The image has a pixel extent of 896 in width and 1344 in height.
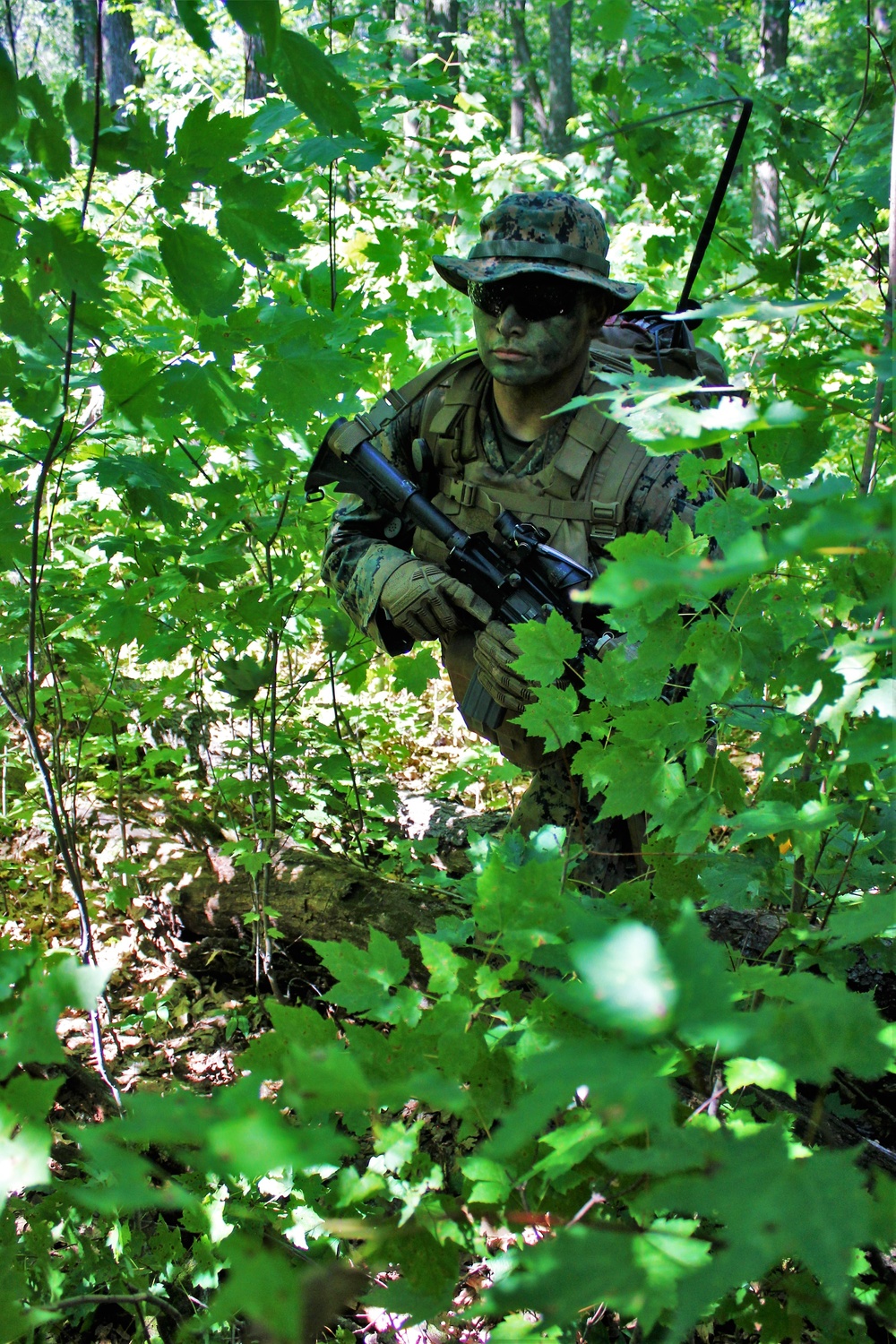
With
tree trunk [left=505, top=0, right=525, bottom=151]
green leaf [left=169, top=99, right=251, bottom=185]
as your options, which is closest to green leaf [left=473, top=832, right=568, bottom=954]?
green leaf [left=169, top=99, right=251, bottom=185]

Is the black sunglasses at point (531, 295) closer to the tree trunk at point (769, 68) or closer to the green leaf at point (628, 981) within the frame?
the green leaf at point (628, 981)

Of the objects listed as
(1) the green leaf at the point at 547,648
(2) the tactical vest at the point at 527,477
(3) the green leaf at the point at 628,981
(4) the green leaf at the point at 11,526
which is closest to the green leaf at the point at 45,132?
(4) the green leaf at the point at 11,526

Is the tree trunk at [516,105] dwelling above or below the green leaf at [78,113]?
above

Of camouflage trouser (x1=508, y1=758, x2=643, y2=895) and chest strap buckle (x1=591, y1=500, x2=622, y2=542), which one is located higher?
chest strap buckle (x1=591, y1=500, x2=622, y2=542)

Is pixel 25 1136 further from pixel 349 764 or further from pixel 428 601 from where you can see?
pixel 349 764

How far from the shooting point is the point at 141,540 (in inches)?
104

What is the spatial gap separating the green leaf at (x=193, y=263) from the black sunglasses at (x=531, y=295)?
4.18ft

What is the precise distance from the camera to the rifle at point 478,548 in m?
2.73

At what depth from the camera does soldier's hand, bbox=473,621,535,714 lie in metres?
2.80

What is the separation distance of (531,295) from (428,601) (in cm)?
97

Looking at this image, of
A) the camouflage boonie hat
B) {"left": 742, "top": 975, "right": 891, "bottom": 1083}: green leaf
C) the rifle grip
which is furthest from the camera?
the rifle grip

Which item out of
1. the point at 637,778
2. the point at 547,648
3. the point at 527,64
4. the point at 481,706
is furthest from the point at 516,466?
the point at 527,64

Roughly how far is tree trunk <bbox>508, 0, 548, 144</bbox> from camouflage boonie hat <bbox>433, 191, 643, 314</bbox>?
51.1ft

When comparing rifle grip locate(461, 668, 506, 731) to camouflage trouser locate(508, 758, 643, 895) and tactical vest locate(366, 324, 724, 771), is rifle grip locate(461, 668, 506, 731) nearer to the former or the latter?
tactical vest locate(366, 324, 724, 771)
